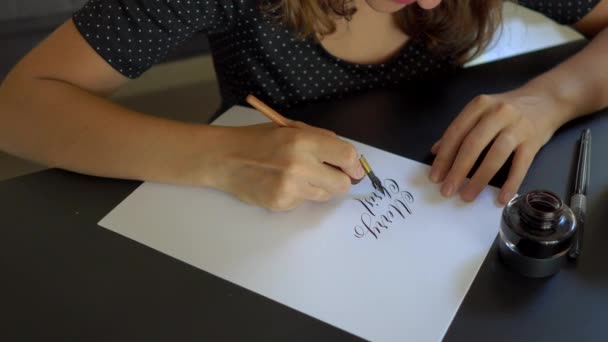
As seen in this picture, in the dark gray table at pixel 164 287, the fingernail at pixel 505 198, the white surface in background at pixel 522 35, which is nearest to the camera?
the dark gray table at pixel 164 287

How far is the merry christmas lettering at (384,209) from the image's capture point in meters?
0.59

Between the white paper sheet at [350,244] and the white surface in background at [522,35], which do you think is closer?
the white paper sheet at [350,244]

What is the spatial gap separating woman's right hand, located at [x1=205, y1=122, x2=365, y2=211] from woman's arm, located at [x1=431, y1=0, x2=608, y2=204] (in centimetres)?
11

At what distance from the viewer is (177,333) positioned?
49cm

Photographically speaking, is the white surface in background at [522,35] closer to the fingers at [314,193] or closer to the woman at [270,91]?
the woman at [270,91]

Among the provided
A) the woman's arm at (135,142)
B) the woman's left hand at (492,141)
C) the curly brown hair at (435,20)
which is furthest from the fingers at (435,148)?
the curly brown hair at (435,20)

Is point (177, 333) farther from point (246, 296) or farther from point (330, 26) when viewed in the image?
point (330, 26)

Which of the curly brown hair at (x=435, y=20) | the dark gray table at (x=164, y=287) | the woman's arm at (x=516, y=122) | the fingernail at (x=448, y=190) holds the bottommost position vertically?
the dark gray table at (x=164, y=287)

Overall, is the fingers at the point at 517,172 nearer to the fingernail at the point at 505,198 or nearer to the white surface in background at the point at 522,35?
the fingernail at the point at 505,198

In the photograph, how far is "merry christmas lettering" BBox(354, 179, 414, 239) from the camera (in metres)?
0.59

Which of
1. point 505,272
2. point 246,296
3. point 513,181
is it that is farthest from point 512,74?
point 246,296

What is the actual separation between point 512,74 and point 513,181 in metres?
0.24

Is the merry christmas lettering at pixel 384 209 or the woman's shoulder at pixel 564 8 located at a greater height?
the woman's shoulder at pixel 564 8

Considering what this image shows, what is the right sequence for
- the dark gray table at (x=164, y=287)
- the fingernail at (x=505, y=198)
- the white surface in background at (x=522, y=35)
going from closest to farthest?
the dark gray table at (x=164, y=287), the fingernail at (x=505, y=198), the white surface in background at (x=522, y=35)
